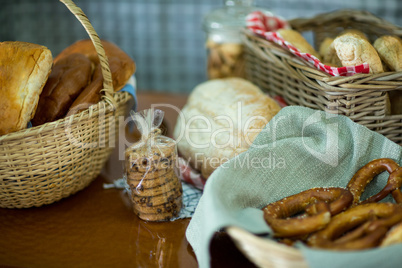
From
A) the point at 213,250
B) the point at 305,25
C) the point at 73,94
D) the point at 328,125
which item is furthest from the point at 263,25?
the point at 213,250

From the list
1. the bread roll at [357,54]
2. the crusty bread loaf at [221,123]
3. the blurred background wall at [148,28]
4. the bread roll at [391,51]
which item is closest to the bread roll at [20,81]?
the crusty bread loaf at [221,123]

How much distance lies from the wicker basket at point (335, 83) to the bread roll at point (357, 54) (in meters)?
0.04

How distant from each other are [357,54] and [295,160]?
247mm

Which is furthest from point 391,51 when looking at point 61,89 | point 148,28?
point 148,28

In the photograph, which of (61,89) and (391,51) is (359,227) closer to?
(391,51)

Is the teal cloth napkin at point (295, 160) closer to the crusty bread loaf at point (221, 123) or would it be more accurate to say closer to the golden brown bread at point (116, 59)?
the crusty bread loaf at point (221, 123)

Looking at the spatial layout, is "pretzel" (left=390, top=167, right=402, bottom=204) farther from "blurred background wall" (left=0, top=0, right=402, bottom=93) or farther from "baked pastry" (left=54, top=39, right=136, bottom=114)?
"blurred background wall" (left=0, top=0, right=402, bottom=93)

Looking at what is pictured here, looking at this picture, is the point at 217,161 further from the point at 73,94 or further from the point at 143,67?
the point at 143,67

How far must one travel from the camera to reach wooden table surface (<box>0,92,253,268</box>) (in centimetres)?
69

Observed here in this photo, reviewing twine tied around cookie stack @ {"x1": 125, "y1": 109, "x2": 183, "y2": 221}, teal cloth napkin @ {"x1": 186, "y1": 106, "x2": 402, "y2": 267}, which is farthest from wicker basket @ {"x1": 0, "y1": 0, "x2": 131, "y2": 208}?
teal cloth napkin @ {"x1": 186, "y1": 106, "x2": 402, "y2": 267}

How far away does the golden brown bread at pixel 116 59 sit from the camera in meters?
0.91

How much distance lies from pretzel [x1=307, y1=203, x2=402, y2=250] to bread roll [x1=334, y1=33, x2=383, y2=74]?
0.31 metres

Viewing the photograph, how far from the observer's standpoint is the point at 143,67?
2.46 meters

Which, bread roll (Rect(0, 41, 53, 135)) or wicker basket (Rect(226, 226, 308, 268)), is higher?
bread roll (Rect(0, 41, 53, 135))
